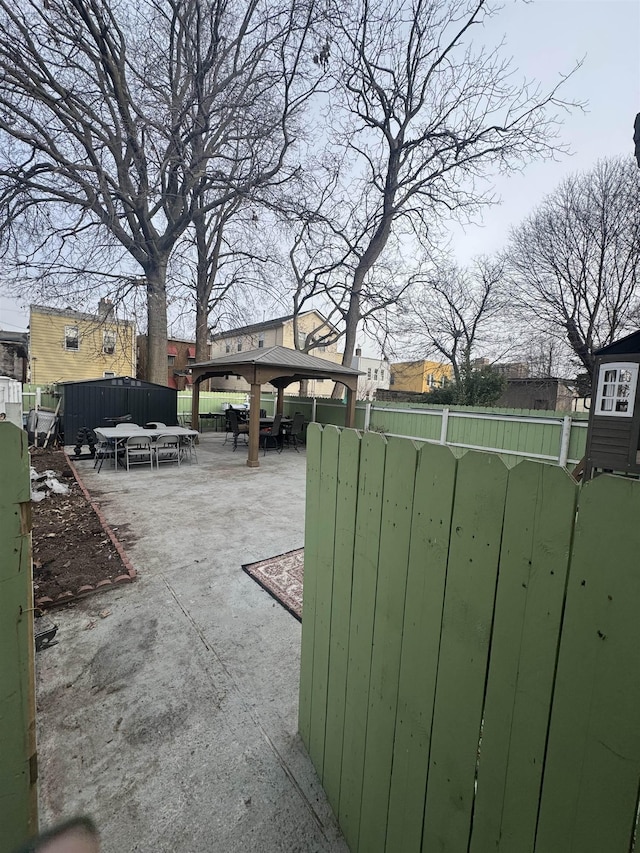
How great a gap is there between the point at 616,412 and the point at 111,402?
41.1ft

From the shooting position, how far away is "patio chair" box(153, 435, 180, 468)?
28.1ft

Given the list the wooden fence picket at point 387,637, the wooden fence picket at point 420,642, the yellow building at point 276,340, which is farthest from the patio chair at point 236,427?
the yellow building at point 276,340

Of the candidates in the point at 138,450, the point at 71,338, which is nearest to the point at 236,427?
the point at 138,450

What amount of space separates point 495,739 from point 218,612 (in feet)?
8.21

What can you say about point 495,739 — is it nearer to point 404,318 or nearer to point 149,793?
point 149,793

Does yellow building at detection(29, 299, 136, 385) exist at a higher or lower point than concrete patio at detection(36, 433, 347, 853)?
higher

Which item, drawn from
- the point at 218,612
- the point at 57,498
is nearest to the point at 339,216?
the point at 57,498

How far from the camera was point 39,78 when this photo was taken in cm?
894

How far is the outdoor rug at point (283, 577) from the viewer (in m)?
3.12

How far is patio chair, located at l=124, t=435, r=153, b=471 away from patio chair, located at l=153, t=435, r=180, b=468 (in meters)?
0.21

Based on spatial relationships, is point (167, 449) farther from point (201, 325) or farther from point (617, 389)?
point (201, 325)

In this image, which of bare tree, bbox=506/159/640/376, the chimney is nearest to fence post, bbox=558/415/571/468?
bare tree, bbox=506/159/640/376

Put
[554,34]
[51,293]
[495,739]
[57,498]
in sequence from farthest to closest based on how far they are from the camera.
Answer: [51,293] → [554,34] → [57,498] → [495,739]

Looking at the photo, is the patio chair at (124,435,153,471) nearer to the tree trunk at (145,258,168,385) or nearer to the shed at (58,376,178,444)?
the shed at (58,376,178,444)
